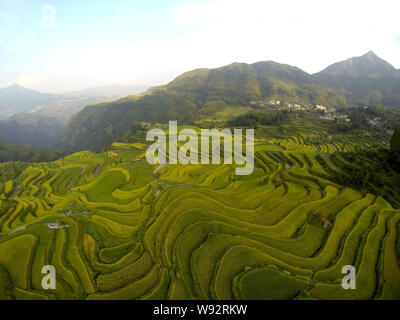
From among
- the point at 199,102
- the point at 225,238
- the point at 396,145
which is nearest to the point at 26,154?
the point at 199,102

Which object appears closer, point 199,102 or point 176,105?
point 176,105

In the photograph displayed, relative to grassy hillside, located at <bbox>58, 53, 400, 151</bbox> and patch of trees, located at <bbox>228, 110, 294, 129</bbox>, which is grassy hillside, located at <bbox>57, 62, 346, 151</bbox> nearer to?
grassy hillside, located at <bbox>58, 53, 400, 151</bbox>

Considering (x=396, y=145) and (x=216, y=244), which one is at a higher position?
(x=396, y=145)

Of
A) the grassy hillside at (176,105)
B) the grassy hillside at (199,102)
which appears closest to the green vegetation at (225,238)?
the grassy hillside at (199,102)

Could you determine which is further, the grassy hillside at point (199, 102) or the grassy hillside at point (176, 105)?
the grassy hillside at point (199, 102)

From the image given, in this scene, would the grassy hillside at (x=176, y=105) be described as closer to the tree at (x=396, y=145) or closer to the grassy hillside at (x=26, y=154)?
the grassy hillside at (x=26, y=154)

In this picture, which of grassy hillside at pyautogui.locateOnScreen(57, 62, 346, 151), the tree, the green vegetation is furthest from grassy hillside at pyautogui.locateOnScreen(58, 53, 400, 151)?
the green vegetation

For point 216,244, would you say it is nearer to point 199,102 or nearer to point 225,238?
point 225,238

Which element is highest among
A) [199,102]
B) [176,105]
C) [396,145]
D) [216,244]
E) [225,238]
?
[199,102]
